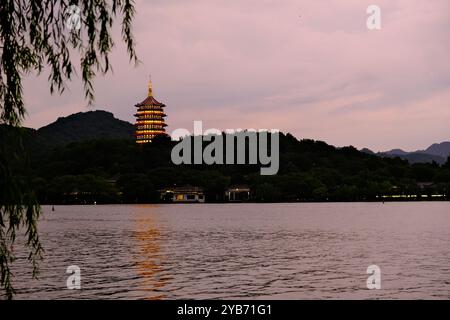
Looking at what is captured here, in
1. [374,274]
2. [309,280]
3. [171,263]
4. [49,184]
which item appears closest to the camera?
[309,280]

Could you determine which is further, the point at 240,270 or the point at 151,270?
the point at 240,270

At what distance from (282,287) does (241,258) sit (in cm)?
1262

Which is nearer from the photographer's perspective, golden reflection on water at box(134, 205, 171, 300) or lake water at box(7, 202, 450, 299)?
lake water at box(7, 202, 450, 299)

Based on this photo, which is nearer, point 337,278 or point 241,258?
point 337,278

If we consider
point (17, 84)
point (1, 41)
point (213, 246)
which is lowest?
point (213, 246)

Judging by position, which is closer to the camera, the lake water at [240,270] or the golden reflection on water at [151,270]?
the lake water at [240,270]

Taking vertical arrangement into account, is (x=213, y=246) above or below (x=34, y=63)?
below

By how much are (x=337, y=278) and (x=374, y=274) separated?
238 cm

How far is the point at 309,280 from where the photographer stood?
2777 cm
